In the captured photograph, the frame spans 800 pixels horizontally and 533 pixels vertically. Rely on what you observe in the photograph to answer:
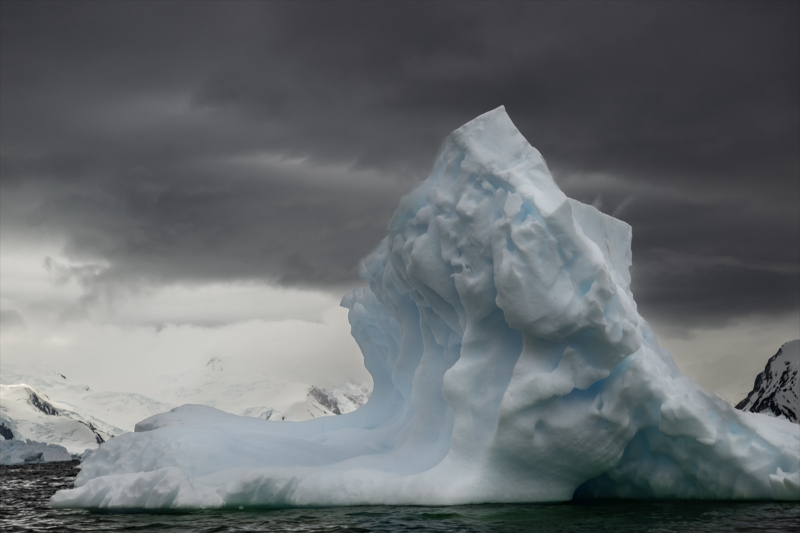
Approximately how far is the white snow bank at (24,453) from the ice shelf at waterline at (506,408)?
190ft

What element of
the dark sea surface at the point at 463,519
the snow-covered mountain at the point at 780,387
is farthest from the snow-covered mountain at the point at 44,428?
the dark sea surface at the point at 463,519

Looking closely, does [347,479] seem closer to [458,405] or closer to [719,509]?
[458,405]

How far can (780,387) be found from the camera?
71.8 meters

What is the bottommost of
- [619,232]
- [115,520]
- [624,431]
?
[115,520]

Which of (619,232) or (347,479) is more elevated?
(619,232)

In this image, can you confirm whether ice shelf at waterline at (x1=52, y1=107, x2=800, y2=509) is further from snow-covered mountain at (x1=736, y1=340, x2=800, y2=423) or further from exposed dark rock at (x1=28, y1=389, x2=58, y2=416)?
exposed dark rock at (x1=28, y1=389, x2=58, y2=416)

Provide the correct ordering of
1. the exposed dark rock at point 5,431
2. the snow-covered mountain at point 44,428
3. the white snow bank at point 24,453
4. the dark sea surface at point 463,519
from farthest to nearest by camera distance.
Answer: the snow-covered mountain at point 44,428, the exposed dark rock at point 5,431, the white snow bank at point 24,453, the dark sea surface at point 463,519

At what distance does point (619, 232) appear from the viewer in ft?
70.6

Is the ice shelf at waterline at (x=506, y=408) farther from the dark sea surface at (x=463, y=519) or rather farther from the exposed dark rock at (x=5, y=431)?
the exposed dark rock at (x=5, y=431)

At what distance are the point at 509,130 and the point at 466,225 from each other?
8.49ft

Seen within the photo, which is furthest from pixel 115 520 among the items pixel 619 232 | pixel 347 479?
pixel 619 232

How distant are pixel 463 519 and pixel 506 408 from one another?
8.85 ft

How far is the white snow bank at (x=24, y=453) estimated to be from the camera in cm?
6912

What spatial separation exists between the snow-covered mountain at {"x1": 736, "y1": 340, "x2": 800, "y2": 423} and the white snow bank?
6365 cm
